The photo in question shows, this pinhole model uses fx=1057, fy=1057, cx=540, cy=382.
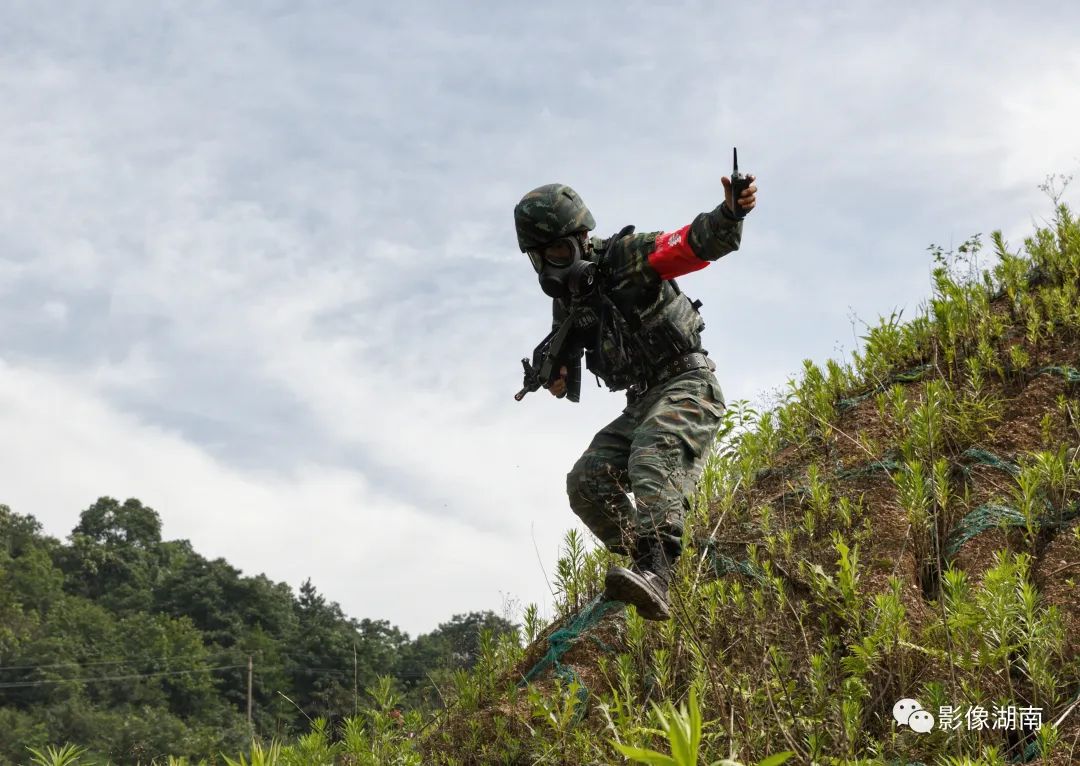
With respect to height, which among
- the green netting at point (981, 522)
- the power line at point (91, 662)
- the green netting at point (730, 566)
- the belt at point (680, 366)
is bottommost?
the green netting at point (730, 566)

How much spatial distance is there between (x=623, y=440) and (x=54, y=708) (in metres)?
46.1

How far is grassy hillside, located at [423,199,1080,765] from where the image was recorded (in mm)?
3621

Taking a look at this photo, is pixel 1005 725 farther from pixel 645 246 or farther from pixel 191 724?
pixel 191 724

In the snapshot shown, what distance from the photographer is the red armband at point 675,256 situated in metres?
4.96

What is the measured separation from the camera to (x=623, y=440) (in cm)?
543

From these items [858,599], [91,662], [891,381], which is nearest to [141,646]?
[91,662]

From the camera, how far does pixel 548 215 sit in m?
5.25

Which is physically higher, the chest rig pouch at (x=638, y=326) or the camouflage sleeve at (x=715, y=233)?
the camouflage sleeve at (x=715, y=233)

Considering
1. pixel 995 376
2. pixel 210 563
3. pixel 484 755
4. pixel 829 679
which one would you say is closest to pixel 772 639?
pixel 829 679

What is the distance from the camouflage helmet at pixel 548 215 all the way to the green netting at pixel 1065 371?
282 centimetres

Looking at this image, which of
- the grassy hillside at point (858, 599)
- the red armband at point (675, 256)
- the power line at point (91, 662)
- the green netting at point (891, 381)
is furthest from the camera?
the power line at point (91, 662)

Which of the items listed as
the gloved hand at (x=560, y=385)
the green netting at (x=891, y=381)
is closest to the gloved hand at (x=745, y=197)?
the gloved hand at (x=560, y=385)

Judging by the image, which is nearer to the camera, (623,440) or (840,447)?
(623,440)

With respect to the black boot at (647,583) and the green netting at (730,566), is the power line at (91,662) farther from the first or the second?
the black boot at (647,583)
